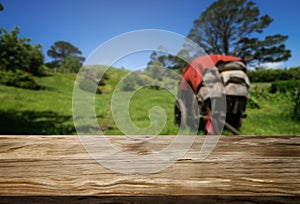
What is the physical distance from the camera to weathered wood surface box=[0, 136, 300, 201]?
596 mm

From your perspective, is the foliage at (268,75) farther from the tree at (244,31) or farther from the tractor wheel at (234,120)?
the tractor wheel at (234,120)

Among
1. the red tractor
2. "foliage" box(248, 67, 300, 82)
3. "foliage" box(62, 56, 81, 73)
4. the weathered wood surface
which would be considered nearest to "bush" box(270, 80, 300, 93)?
"foliage" box(248, 67, 300, 82)

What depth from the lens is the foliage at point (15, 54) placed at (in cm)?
2131

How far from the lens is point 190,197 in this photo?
1.95 ft

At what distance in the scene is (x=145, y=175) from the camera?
62 cm

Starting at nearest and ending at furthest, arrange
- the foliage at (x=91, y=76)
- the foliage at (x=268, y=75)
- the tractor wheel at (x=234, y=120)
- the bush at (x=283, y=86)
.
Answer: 1. the foliage at (x=91, y=76)
2. the tractor wheel at (x=234, y=120)
3. the bush at (x=283, y=86)
4. the foliage at (x=268, y=75)

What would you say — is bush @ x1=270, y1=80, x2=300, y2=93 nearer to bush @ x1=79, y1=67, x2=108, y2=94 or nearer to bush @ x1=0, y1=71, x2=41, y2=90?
bush @ x1=79, y1=67, x2=108, y2=94

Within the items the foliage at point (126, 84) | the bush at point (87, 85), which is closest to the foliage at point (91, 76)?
the bush at point (87, 85)

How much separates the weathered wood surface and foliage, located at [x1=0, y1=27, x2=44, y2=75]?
23.4 m

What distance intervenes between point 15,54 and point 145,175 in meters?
26.7

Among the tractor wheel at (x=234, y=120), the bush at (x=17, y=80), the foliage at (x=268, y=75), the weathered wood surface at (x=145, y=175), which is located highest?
the foliage at (x=268, y=75)

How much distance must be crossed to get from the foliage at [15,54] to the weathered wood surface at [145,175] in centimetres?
2339

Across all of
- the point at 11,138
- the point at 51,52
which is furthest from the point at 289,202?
the point at 51,52

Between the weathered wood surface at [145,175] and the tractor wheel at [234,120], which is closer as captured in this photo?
the weathered wood surface at [145,175]
